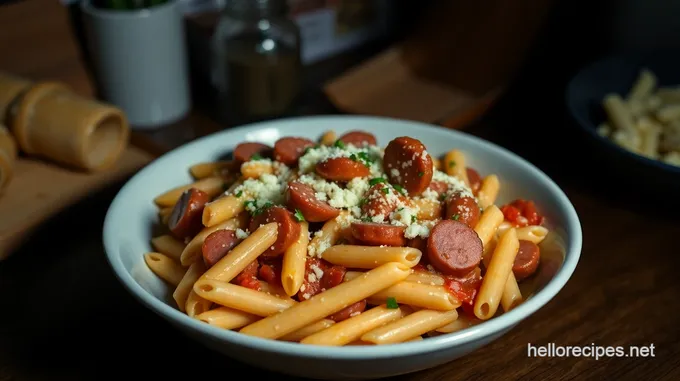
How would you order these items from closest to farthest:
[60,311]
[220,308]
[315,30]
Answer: [220,308] < [60,311] < [315,30]

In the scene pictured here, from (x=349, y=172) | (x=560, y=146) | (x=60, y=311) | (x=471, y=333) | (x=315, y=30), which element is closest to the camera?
(x=471, y=333)

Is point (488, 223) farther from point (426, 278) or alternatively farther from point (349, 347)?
point (349, 347)

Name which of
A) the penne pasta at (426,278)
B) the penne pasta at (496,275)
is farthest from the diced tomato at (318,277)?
the penne pasta at (496,275)

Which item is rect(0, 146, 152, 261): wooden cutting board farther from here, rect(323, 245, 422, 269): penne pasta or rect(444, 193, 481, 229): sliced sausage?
rect(444, 193, 481, 229): sliced sausage

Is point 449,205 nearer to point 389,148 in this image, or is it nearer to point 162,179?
point 389,148

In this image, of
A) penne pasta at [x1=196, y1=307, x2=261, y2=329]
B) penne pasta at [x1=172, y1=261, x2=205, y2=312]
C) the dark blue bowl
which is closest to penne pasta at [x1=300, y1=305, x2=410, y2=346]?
penne pasta at [x1=196, y1=307, x2=261, y2=329]

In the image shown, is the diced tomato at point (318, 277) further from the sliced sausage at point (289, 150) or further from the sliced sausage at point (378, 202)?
the sliced sausage at point (289, 150)

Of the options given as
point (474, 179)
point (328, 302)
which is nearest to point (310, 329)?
point (328, 302)

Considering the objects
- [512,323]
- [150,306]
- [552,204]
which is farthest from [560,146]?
[150,306]
